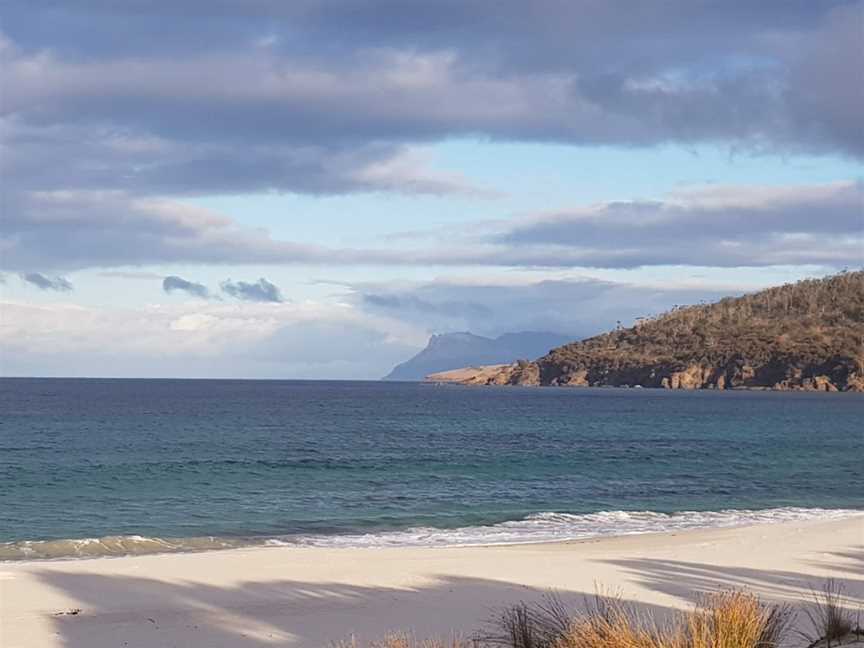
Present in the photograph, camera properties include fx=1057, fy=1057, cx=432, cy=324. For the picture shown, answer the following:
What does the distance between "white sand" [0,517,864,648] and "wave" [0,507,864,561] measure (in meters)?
2.03

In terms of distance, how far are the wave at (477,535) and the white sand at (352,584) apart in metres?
2.03

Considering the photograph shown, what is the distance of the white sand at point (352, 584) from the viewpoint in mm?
13641

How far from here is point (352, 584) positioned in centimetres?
1703

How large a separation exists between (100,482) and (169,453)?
11898 mm

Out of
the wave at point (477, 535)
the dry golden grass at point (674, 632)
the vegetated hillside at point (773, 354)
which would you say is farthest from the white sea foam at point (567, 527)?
the vegetated hillside at point (773, 354)

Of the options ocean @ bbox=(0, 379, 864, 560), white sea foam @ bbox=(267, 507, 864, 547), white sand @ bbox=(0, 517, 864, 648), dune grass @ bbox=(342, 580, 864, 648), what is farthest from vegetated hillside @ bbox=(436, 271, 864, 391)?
dune grass @ bbox=(342, 580, 864, 648)

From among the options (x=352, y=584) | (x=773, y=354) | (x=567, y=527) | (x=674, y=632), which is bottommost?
(x=567, y=527)

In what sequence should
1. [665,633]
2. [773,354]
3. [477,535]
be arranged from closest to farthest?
[665,633] < [477,535] < [773,354]

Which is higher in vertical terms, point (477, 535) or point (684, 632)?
point (684, 632)

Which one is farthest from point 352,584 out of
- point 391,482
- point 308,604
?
point 391,482

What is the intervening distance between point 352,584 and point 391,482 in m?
19.8

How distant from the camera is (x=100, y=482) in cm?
3631

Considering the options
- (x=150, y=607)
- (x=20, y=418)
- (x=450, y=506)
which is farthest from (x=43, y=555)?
(x=20, y=418)

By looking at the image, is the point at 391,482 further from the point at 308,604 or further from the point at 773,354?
the point at 773,354
